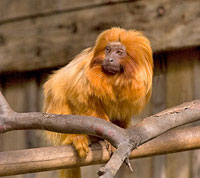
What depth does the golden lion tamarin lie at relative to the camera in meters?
3.91

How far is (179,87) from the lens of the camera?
5.08 metres

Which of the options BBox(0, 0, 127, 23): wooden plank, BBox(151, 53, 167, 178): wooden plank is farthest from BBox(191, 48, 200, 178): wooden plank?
BBox(0, 0, 127, 23): wooden plank

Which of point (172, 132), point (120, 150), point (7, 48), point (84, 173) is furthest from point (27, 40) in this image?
point (120, 150)

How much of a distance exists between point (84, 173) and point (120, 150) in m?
2.31

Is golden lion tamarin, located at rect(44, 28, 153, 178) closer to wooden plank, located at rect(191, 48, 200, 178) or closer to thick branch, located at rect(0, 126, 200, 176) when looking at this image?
thick branch, located at rect(0, 126, 200, 176)

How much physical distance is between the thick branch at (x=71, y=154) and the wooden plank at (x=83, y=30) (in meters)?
1.36

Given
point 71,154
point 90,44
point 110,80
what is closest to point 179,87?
point 90,44

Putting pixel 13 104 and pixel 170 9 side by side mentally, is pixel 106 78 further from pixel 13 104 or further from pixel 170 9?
pixel 13 104

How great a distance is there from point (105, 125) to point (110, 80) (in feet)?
2.28

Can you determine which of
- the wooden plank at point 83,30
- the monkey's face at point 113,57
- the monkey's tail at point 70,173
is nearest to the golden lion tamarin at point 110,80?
the monkey's face at point 113,57

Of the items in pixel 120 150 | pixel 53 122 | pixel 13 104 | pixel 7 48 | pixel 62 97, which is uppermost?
pixel 7 48

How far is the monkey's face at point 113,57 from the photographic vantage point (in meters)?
3.87

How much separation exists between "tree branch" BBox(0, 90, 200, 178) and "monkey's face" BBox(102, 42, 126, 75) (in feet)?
1.66

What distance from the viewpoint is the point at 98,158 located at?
374cm
